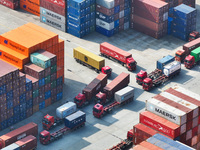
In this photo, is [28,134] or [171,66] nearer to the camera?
[28,134]

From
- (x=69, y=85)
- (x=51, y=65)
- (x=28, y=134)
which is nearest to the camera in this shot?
(x=28, y=134)

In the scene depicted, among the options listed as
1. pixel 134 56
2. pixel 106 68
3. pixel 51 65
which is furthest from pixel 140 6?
pixel 51 65

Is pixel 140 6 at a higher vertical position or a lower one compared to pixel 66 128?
higher

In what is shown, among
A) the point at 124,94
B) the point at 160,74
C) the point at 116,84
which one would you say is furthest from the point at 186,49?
the point at 124,94

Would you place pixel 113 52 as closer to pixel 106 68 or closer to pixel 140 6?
pixel 106 68

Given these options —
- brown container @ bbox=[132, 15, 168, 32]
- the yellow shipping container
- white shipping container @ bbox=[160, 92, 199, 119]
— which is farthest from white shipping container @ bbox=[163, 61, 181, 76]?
white shipping container @ bbox=[160, 92, 199, 119]

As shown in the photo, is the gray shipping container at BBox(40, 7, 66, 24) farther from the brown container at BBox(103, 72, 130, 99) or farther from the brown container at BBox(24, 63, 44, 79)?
the brown container at BBox(24, 63, 44, 79)

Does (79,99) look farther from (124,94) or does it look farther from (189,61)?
(189,61)
